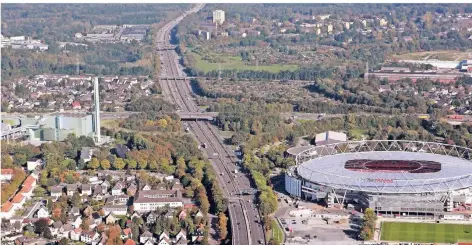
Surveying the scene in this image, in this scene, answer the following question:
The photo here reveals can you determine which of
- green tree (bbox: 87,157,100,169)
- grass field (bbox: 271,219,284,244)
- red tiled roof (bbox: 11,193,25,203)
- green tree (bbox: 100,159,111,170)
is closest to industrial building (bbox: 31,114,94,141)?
green tree (bbox: 87,157,100,169)

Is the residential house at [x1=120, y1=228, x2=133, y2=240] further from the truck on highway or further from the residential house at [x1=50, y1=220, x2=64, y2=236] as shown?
the truck on highway

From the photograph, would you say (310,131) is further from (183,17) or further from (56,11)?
(56,11)

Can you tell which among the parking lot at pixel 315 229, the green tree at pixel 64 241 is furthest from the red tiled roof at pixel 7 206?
the parking lot at pixel 315 229

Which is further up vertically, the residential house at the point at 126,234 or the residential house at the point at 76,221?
the residential house at the point at 126,234

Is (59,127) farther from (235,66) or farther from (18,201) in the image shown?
(235,66)

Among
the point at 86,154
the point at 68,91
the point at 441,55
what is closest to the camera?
the point at 86,154

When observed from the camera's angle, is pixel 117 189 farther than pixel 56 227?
Yes

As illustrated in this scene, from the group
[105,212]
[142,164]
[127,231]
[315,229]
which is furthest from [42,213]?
[315,229]

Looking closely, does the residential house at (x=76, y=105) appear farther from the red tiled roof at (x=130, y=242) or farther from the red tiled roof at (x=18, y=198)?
the red tiled roof at (x=130, y=242)
